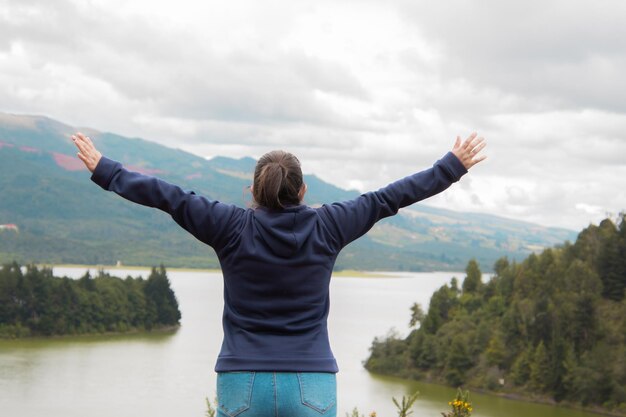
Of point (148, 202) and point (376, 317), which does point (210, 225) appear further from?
point (376, 317)

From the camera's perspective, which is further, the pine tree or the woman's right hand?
the pine tree

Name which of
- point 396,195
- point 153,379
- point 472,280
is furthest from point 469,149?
point 472,280

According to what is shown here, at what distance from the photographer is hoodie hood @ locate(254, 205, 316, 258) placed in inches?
129

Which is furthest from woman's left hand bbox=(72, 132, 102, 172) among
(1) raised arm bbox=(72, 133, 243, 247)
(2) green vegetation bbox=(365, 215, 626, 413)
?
(2) green vegetation bbox=(365, 215, 626, 413)

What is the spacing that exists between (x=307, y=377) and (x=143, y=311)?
4018 inches

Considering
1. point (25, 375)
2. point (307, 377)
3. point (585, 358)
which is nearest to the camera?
point (307, 377)

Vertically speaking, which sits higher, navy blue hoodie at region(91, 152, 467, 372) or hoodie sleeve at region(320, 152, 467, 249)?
hoodie sleeve at region(320, 152, 467, 249)

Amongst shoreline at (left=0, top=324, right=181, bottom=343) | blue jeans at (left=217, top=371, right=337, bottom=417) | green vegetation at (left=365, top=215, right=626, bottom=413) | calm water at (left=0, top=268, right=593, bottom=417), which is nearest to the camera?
blue jeans at (left=217, top=371, right=337, bottom=417)

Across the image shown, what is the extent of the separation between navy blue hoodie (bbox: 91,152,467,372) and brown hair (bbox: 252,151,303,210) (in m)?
0.04

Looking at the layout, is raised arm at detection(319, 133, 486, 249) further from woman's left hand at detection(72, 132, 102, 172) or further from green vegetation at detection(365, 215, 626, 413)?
green vegetation at detection(365, 215, 626, 413)

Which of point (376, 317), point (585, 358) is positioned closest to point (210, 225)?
point (585, 358)

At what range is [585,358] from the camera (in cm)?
6838

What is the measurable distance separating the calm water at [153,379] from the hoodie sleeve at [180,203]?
121ft

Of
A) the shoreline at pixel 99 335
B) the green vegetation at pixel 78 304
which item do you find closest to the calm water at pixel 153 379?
the shoreline at pixel 99 335
